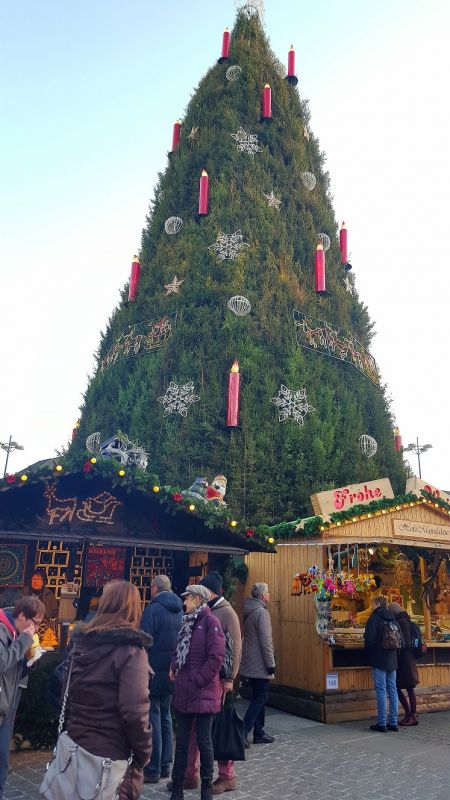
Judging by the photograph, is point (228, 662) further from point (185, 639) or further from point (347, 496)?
point (347, 496)

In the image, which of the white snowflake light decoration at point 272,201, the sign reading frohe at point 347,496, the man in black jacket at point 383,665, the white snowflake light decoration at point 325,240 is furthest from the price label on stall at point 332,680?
the white snowflake light decoration at point 325,240

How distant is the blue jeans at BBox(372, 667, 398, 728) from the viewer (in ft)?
29.9

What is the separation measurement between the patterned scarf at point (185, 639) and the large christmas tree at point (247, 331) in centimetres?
1168

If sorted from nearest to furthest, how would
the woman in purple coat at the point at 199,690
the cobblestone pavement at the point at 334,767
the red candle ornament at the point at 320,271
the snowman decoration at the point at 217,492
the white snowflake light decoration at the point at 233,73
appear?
the woman in purple coat at the point at 199,690 → the cobblestone pavement at the point at 334,767 → the snowman decoration at the point at 217,492 → the red candle ornament at the point at 320,271 → the white snowflake light decoration at the point at 233,73

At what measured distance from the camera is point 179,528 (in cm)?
1032

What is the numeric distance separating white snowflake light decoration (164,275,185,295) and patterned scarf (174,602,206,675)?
17.6 meters

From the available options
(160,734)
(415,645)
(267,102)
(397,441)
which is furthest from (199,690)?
(267,102)

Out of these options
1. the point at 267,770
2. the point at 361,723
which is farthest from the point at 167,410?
the point at 267,770

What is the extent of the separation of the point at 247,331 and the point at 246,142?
9766 millimetres

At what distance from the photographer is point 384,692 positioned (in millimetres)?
9117

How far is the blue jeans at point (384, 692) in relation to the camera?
9102 millimetres

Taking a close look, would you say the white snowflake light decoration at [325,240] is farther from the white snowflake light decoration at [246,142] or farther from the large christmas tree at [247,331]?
the white snowflake light decoration at [246,142]

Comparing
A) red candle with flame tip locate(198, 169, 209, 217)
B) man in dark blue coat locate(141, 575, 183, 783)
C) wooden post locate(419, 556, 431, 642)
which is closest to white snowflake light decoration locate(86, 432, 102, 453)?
red candle with flame tip locate(198, 169, 209, 217)

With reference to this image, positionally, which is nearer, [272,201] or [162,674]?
[162,674]
